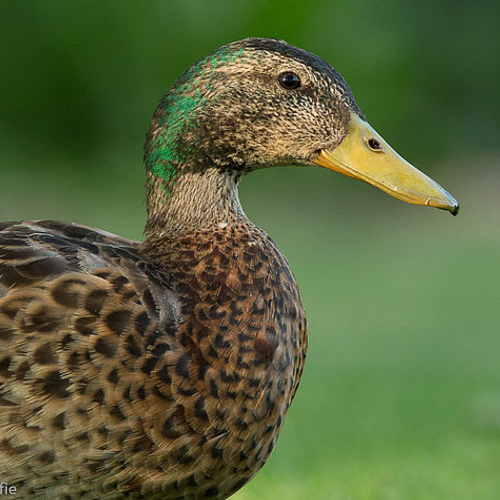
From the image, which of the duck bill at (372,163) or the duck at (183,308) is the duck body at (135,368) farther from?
the duck bill at (372,163)

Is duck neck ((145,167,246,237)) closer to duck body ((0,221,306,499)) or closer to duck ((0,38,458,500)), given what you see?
duck ((0,38,458,500))

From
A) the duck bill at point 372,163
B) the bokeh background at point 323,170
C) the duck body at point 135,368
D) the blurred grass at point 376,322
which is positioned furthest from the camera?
the bokeh background at point 323,170

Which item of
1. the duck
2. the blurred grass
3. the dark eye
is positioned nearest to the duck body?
the duck

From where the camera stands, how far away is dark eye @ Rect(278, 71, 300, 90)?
270cm

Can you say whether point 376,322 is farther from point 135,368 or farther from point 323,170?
point 135,368

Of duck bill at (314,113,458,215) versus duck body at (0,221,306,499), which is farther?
duck bill at (314,113,458,215)

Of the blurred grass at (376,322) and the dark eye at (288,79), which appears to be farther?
the blurred grass at (376,322)

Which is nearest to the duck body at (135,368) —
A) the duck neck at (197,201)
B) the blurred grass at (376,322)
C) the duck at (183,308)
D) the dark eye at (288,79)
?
the duck at (183,308)

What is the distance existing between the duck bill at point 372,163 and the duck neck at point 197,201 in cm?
25

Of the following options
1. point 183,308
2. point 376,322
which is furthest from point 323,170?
point 183,308

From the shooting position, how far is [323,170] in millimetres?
10719

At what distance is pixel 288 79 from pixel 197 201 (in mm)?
385

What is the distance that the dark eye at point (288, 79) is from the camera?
8.86 ft

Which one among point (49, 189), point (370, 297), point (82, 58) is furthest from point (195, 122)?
point (82, 58)
